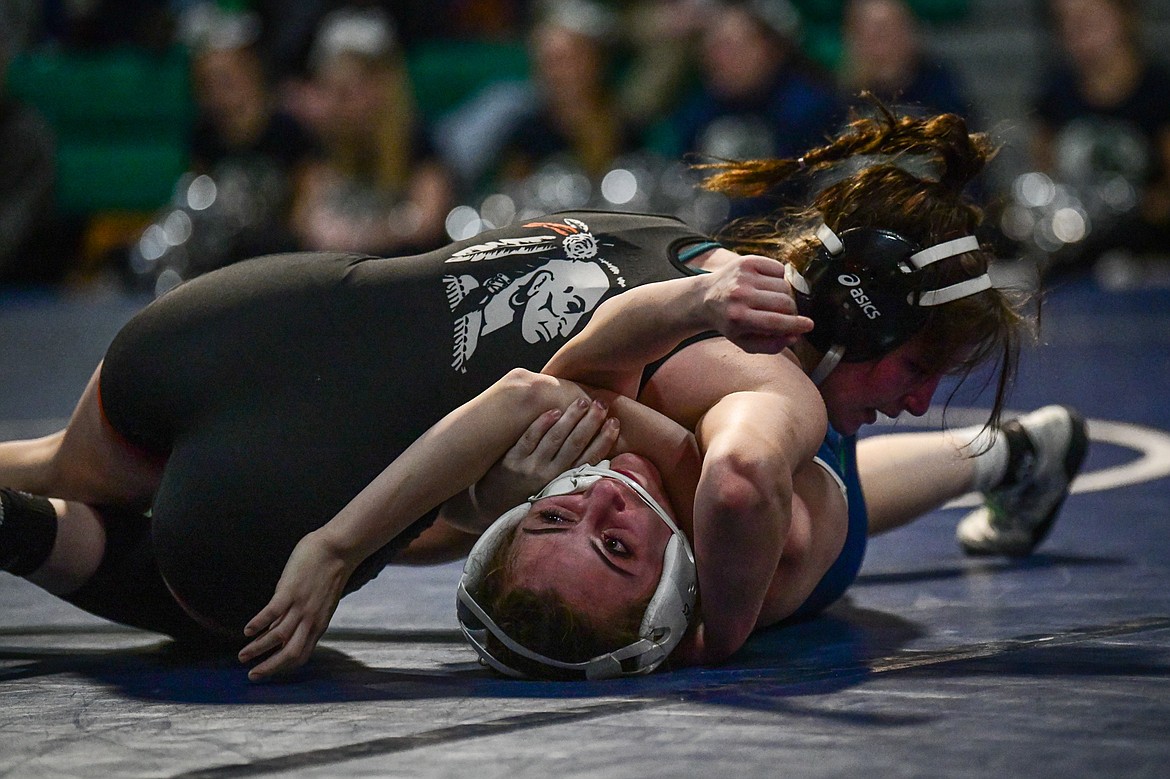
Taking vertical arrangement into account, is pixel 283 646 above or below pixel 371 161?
below

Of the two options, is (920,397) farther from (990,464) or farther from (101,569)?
(101,569)

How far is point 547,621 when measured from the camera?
6.13ft

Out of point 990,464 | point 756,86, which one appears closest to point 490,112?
point 756,86

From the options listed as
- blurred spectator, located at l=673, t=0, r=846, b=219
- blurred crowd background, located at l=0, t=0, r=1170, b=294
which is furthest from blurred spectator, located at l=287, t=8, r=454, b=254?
blurred spectator, located at l=673, t=0, r=846, b=219

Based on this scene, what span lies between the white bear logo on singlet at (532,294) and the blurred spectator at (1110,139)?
15.2ft

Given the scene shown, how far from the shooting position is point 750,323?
177 centimetres

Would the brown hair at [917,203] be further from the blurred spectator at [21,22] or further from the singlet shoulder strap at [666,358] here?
the blurred spectator at [21,22]

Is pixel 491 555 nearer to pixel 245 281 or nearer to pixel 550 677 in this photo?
pixel 550 677

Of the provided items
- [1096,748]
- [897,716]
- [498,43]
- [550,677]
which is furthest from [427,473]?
[498,43]

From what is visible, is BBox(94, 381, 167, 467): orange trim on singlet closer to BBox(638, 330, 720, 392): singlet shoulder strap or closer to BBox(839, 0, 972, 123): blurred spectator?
BBox(638, 330, 720, 392): singlet shoulder strap

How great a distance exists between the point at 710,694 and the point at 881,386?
2.01 ft

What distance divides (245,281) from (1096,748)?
1.33 metres

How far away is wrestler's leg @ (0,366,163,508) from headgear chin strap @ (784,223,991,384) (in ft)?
3.35

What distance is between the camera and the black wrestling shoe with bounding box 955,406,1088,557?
8.81 ft
